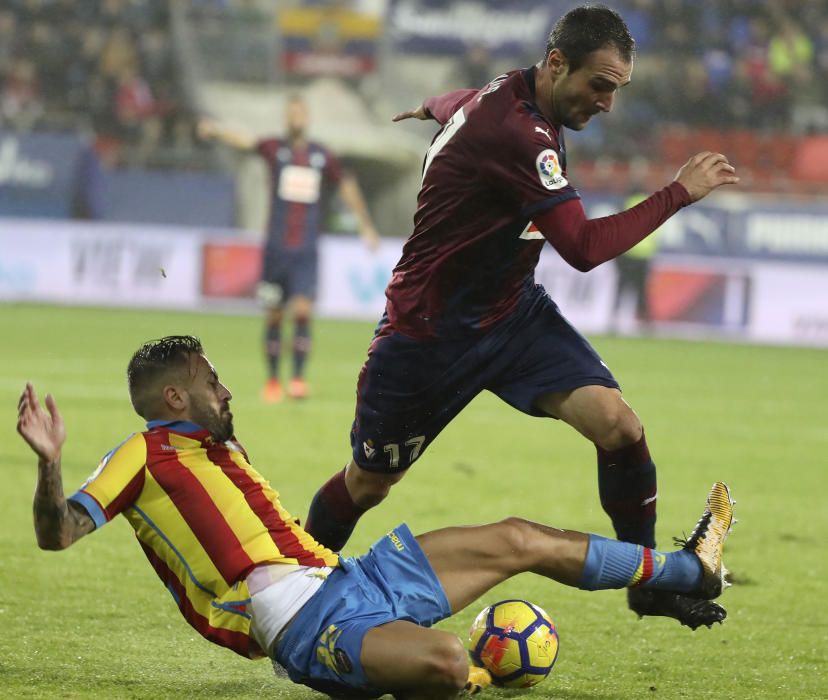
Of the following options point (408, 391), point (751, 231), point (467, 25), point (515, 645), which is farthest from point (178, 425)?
point (467, 25)

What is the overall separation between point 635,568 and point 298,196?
7830 millimetres

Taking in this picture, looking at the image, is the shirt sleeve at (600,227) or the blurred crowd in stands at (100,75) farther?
the blurred crowd in stands at (100,75)

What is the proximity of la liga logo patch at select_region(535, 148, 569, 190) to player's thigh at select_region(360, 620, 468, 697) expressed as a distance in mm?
1353

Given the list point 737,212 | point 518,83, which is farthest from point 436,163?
point 737,212

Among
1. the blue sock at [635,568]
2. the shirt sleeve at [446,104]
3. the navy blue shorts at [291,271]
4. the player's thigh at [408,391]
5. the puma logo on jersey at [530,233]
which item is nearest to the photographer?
the blue sock at [635,568]

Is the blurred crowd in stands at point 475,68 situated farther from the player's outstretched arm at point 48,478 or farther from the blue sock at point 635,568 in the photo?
the player's outstretched arm at point 48,478

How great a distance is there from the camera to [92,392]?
35.7 feet

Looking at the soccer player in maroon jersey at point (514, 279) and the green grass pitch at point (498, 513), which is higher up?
the soccer player in maroon jersey at point (514, 279)

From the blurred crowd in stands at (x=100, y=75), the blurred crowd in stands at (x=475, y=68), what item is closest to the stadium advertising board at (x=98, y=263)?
the blurred crowd in stands at (x=100, y=75)

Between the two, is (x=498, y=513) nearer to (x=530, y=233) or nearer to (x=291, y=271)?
(x=530, y=233)

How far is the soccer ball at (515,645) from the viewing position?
4.05m

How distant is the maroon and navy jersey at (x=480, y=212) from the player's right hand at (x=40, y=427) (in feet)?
4.55

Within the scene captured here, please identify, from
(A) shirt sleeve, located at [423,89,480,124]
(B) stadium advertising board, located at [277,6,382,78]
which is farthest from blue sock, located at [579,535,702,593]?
(B) stadium advertising board, located at [277,6,382,78]

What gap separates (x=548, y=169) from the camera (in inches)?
165
